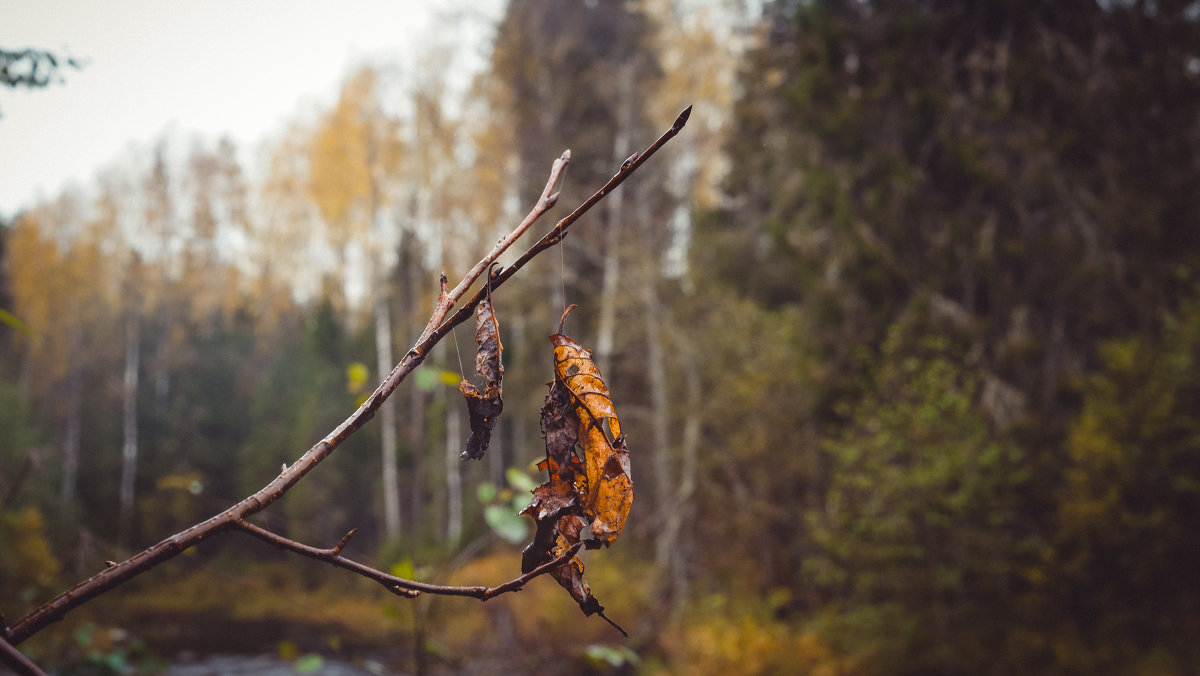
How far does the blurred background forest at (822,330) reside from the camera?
6512 millimetres

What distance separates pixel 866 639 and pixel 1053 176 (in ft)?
20.4

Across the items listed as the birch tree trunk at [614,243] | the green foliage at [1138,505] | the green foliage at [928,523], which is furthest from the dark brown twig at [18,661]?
the birch tree trunk at [614,243]

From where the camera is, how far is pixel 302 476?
0.48 metres

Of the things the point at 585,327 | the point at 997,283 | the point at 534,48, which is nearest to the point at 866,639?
the point at 997,283

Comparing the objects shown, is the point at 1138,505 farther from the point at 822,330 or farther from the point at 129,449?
the point at 129,449

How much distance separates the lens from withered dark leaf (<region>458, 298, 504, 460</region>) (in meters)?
0.61

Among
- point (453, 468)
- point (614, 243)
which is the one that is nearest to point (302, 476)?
point (614, 243)

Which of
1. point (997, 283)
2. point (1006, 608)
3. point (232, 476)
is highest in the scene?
point (997, 283)

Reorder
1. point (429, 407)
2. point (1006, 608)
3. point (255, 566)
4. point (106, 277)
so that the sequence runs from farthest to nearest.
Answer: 1. point (106, 277)
2. point (255, 566)
3. point (429, 407)
4. point (1006, 608)

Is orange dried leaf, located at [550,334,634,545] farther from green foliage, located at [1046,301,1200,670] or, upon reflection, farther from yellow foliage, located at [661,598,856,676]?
green foliage, located at [1046,301,1200,670]

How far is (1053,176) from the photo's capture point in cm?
796

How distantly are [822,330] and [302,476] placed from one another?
8313mm

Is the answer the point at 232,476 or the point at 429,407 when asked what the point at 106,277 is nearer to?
the point at 232,476

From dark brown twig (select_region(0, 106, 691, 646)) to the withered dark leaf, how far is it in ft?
0.14
